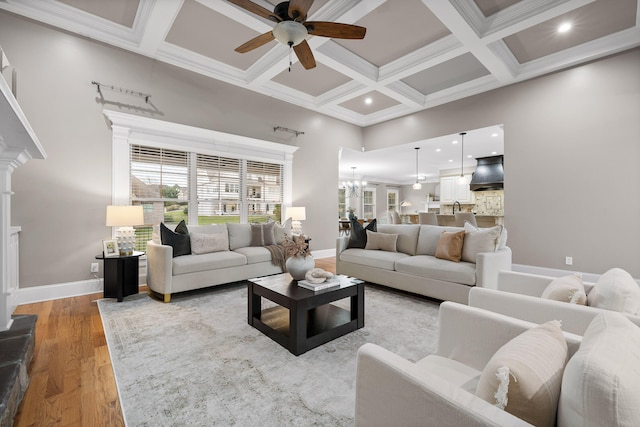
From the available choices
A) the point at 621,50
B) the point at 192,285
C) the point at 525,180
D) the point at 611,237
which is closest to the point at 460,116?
the point at 525,180

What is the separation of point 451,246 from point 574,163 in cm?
263

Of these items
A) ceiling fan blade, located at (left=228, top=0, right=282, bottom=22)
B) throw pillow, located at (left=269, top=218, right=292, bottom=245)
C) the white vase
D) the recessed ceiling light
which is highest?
the recessed ceiling light

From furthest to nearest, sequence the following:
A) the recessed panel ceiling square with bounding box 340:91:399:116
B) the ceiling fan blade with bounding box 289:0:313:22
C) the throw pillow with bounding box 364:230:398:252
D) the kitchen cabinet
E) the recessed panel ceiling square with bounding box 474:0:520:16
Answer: the kitchen cabinet
the recessed panel ceiling square with bounding box 340:91:399:116
the throw pillow with bounding box 364:230:398:252
the recessed panel ceiling square with bounding box 474:0:520:16
the ceiling fan blade with bounding box 289:0:313:22

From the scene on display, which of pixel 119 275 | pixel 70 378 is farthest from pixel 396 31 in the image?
pixel 70 378

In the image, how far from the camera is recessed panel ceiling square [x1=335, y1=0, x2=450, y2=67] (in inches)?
133

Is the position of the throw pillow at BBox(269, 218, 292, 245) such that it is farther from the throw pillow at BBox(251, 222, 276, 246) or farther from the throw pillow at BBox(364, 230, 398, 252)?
the throw pillow at BBox(364, 230, 398, 252)

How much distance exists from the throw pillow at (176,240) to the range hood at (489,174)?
8.64 metres

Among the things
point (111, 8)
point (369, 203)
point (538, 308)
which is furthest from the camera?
point (369, 203)

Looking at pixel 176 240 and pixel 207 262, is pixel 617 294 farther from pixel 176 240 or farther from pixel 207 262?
pixel 176 240

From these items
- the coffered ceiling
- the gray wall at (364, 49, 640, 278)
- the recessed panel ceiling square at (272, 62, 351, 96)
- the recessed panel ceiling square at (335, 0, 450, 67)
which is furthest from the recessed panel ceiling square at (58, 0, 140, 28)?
the gray wall at (364, 49, 640, 278)

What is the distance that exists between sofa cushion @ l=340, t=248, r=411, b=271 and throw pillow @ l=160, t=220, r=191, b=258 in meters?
2.22

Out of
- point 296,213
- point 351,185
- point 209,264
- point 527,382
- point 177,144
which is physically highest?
point 351,185

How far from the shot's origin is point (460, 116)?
5578 millimetres

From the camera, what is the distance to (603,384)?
0.61 m
